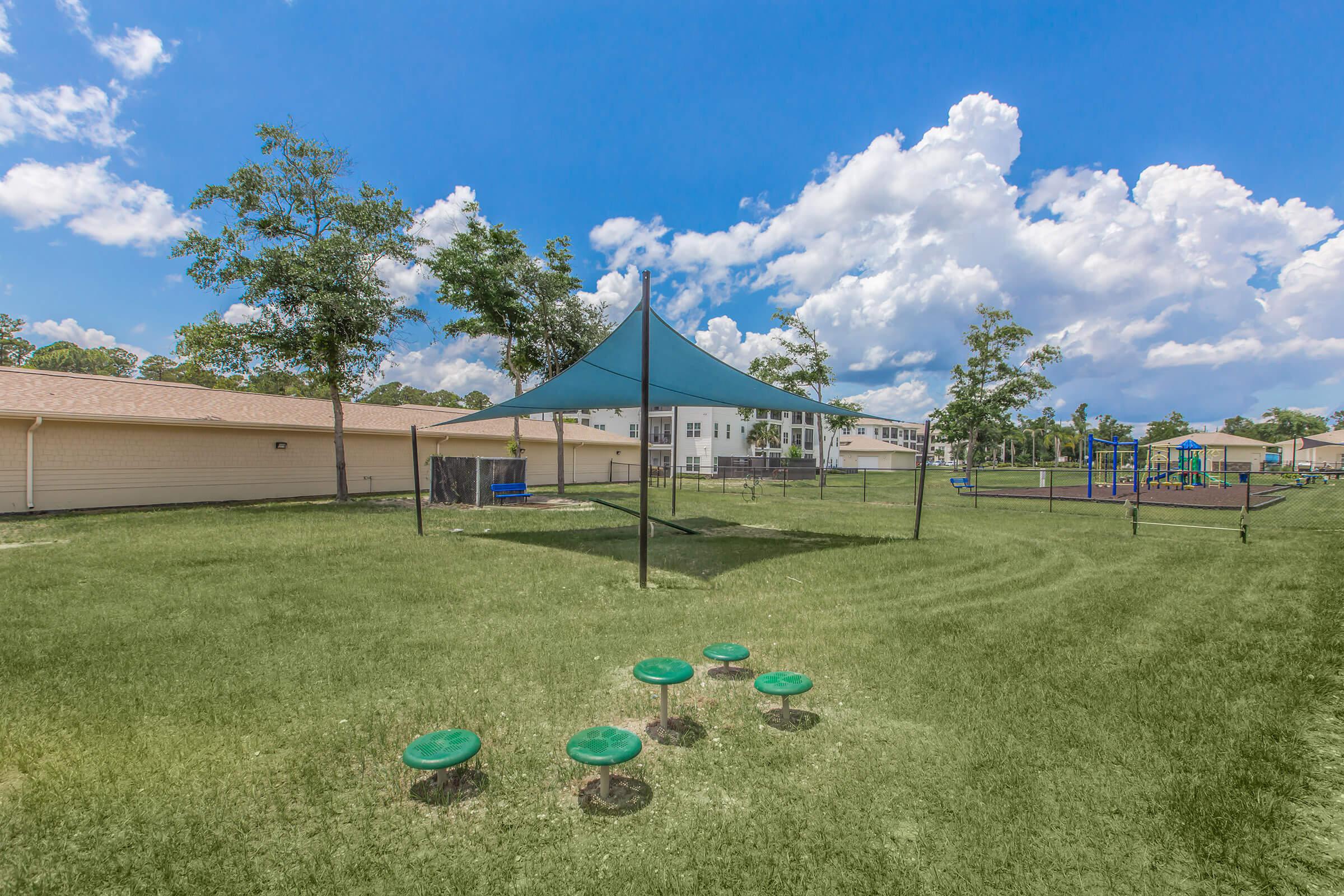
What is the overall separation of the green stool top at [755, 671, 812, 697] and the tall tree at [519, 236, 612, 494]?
17.8 m

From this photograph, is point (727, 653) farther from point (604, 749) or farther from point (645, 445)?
point (645, 445)

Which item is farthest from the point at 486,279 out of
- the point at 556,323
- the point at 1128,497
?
the point at 1128,497

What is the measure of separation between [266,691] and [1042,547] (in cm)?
1067

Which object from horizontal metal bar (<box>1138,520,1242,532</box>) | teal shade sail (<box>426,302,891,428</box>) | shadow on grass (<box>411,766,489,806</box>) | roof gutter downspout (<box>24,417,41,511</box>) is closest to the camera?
shadow on grass (<box>411,766,489,806</box>)

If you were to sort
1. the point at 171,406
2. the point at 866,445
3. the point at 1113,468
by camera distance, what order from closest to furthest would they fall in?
the point at 171,406 < the point at 1113,468 < the point at 866,445

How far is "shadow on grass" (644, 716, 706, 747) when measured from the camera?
3414mm

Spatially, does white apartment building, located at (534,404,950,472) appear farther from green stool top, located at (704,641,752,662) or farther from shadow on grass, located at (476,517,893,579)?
green stool top, located at (704,641,752,662)

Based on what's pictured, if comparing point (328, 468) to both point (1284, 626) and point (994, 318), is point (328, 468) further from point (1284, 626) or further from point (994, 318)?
point (994, 318)

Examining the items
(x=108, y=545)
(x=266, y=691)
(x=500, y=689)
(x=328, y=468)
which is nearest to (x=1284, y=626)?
(x=500, y=689)

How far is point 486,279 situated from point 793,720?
18.9 meters

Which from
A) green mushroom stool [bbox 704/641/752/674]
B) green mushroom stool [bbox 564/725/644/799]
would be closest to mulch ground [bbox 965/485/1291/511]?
green mushroom stool [bbox 704/641/752/674]

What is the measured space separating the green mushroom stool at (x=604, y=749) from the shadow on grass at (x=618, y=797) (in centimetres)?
3

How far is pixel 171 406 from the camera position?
17.2 meters

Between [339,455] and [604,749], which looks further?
[339,455]
